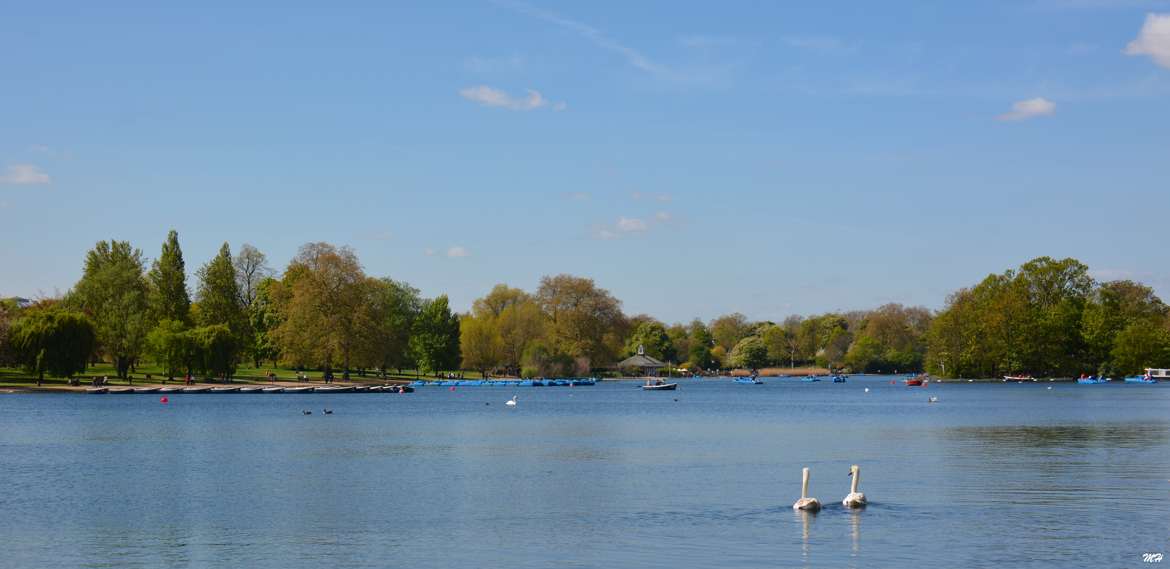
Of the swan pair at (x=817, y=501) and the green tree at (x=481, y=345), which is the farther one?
the green tree at (x=481, y=345)

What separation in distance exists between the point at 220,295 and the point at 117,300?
1390 cm

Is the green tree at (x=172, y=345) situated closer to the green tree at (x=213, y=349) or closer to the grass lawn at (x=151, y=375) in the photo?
the green tree at (x=213, y=349)

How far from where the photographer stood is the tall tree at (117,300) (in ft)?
401

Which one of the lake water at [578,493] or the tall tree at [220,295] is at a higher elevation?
the tall tree at [220,295]

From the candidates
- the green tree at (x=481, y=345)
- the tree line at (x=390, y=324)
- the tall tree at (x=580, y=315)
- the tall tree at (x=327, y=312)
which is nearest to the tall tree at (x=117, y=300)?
the tree line at (x=390, y=324)

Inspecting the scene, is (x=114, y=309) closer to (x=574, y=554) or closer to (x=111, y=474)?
(x=111, y=474)

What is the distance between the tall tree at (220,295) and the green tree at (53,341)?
77.6 feet

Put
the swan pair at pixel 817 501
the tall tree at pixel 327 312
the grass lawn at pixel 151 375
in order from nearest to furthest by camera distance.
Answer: the swan pair at pixel 817 501 < the grass lawn at pixel 151 375 < the tall tree at pixel 327 312

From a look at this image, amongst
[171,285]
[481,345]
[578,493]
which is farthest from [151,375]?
[578,493]

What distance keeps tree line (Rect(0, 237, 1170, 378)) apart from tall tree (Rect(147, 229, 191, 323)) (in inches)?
6.1

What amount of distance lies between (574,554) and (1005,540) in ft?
31.5

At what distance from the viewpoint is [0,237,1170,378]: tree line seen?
12294 cm

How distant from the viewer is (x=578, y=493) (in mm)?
36906

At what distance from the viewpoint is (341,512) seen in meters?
33.2
